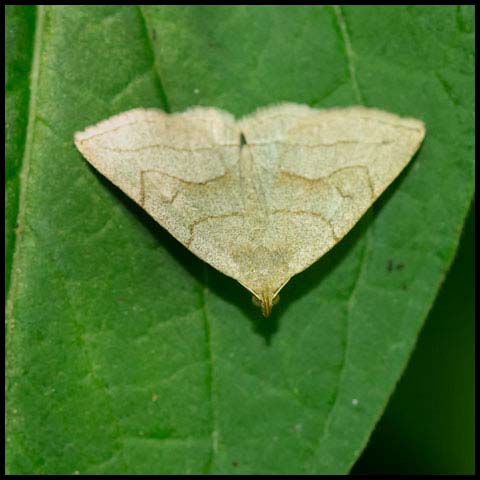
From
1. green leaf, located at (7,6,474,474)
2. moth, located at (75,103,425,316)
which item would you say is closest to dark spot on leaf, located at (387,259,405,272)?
green leaf, located at (7,6,474,474)

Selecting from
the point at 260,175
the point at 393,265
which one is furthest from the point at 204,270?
the point at 393,265

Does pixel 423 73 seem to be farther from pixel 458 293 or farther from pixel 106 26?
pixel 106 26

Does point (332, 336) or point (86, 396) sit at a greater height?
point (332, 336)

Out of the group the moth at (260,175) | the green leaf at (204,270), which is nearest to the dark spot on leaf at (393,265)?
the green leaf at (204,270)

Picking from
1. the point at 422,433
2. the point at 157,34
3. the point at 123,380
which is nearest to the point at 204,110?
the point at 157,34

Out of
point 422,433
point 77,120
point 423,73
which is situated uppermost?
point 423,73

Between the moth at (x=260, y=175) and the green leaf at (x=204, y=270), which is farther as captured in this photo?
the moth at (x=260, y=175)

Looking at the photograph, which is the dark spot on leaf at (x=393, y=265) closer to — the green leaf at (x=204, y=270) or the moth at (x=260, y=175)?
the green leaf at (x=204, y=270)

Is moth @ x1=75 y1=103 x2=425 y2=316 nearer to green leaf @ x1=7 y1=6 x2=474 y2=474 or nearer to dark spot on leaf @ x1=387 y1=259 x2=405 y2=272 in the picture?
green leaf @ x1=7 y1=6 x2=474 y2=474

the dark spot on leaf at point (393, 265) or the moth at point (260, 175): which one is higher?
the moth at point (260, 175)
